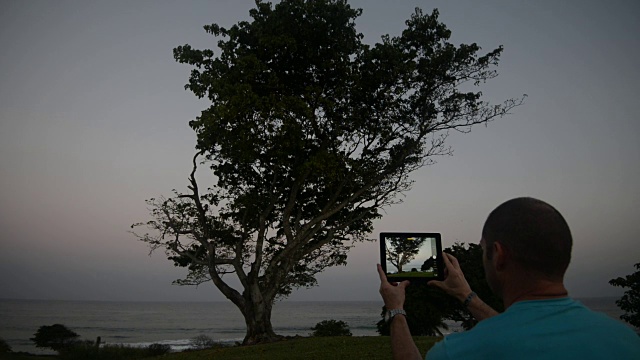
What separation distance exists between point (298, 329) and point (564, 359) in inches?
3308

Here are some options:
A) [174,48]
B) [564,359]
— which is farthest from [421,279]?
[174,48]

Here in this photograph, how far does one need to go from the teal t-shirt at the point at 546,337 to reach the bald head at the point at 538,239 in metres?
0.16

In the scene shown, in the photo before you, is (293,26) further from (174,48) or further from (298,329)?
(298,329)

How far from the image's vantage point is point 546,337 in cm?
162

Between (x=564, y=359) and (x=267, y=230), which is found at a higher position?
(x=267, y=230)

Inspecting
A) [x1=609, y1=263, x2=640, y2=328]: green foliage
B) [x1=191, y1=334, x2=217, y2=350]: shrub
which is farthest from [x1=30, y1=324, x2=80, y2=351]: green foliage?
[x1=609, y1=263, x2=640, y2=328]: green foliage

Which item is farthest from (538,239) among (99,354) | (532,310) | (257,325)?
(99,354)

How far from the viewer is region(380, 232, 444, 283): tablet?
11.0 ft

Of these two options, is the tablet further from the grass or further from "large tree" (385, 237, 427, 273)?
the grass

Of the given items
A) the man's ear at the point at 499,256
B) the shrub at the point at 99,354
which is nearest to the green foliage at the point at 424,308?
the shrub at the point at 99,354

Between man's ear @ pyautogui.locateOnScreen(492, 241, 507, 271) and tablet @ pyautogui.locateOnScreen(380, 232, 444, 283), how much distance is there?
132cm

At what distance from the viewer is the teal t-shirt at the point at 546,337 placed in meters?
1.61

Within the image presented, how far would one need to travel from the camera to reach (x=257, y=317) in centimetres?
2058

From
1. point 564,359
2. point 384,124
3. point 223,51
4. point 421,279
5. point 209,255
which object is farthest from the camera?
point 209,255
